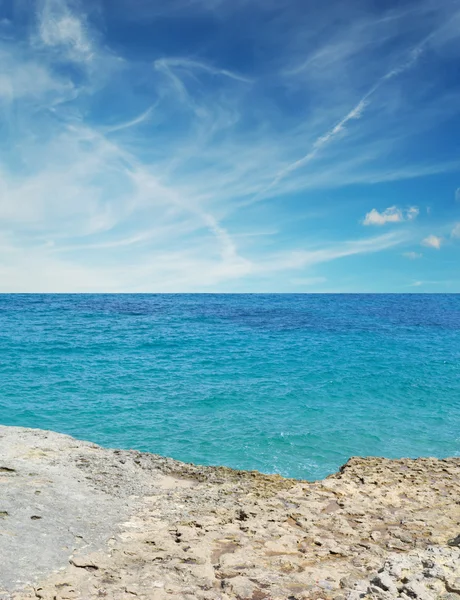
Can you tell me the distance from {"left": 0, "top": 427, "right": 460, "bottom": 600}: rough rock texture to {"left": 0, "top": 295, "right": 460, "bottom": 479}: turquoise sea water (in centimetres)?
278

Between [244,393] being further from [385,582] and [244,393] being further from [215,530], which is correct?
[385,582]

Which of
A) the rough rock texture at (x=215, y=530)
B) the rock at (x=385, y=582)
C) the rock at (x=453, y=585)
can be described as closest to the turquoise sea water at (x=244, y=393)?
the rough rock texture at (x=215, y=530)

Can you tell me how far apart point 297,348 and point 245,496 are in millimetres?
20932

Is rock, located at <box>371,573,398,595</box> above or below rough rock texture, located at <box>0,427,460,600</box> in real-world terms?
above

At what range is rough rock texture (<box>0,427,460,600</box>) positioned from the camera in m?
5.02

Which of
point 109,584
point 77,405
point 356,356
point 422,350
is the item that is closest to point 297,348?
point 356,356

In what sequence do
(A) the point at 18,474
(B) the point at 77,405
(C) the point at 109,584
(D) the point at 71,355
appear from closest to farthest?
1. (C) the point at 109,584
2. (A) the point at 18,474
3. (B) the point at 77,405
4. (D) the point at 71,355

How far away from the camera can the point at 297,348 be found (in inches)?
1126

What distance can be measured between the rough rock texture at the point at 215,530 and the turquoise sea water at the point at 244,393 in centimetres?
278

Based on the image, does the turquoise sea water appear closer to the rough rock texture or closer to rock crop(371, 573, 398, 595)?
the rough rock texture

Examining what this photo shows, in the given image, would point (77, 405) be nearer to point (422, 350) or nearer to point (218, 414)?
point (218, 414)

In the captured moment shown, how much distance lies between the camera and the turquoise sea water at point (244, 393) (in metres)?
12.9

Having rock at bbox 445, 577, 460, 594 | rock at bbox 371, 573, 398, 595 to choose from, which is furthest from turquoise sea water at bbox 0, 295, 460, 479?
rock at bbox 445, 577, 460, 594

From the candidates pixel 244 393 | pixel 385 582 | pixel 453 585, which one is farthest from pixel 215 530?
pixel 244 393
